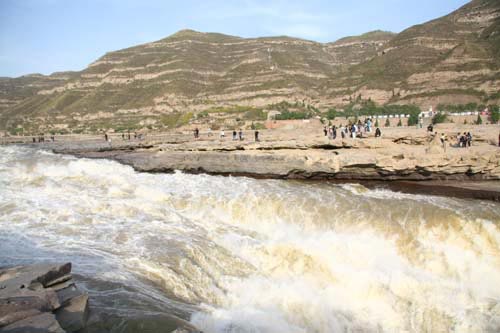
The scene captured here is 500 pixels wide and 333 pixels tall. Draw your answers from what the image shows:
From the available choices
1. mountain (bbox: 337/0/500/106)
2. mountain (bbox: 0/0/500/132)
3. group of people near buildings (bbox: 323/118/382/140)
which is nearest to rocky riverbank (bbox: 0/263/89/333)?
group of people near buildings (bbox: 323/118/382/140)

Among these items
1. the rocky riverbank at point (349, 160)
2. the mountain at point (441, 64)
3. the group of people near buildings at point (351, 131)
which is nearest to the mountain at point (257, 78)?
the mountain at point (441, 64)

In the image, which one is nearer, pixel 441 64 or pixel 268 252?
pixel 268 252

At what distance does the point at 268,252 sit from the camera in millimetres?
11367

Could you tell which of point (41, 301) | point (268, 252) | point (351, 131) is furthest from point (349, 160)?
point (41, 301)

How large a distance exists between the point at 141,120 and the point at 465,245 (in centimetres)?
8042

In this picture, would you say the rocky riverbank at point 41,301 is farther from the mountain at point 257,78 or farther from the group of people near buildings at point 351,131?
the mountain at point 257,78

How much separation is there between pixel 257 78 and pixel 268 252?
100 metres

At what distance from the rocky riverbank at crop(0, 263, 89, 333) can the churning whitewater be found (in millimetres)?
640

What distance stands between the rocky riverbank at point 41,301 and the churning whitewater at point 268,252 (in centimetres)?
64

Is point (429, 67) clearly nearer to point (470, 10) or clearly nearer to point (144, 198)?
point (470, 10)

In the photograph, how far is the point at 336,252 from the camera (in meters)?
12.0

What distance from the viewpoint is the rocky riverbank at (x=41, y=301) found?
4.96m

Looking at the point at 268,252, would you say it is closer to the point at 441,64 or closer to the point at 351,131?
the point at 351,131

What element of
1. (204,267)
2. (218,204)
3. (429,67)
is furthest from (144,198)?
(429,67)
